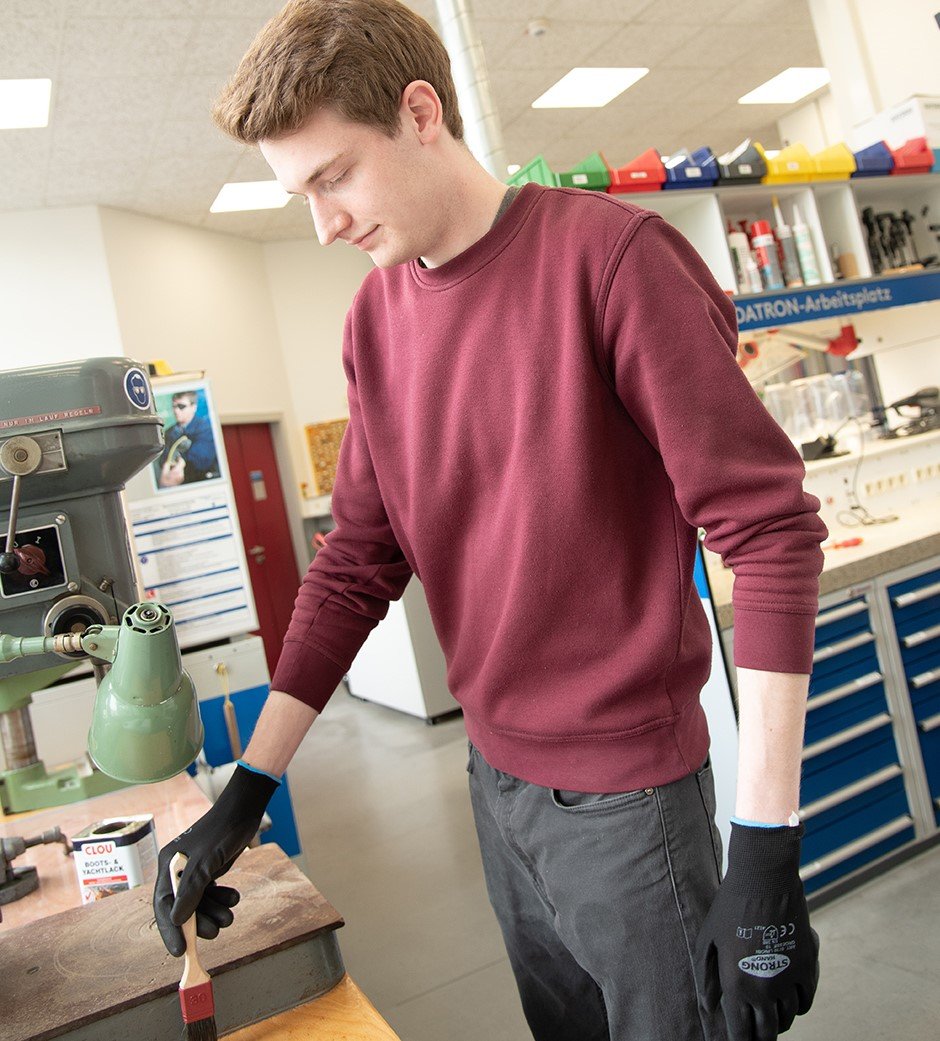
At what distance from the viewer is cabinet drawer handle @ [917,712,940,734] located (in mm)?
2672

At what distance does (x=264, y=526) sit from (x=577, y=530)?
23.2 ft

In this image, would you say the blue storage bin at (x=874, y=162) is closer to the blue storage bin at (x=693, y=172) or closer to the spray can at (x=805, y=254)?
the spray can at (x=805, y=254)

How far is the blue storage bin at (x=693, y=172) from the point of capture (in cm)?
284

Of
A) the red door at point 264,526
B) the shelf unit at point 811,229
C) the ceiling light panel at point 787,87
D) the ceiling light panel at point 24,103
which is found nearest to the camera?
the shelf unit at point 811,229

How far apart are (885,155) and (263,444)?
563 cm

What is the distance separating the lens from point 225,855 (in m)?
0.96

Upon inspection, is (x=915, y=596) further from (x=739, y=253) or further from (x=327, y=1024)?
(x=327, y=1024)

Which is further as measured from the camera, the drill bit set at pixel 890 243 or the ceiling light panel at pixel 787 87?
the ceiling light panel at pixel 787 87

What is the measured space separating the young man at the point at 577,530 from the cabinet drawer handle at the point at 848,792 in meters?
1.62

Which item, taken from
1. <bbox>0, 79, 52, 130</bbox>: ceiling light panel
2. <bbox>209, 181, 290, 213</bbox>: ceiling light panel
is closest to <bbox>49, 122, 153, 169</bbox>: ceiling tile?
<bbox>0, 79, 52, 130</bbox>: ceiling light panel

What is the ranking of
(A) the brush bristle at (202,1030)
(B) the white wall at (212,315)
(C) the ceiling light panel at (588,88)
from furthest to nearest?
(B) the white wall at (212,315)
(C) the ceiling light panel at (588,88)
(A) the brush bristle at (202,1030)

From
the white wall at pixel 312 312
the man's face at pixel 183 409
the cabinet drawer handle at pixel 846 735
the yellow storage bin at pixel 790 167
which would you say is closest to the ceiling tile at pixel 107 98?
the man's face at pixel 183 409

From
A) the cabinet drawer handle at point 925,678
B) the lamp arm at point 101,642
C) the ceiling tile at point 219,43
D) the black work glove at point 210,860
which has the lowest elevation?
the cabinet drawer handle at point 925,678

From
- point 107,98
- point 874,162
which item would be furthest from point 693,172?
point 107,98
